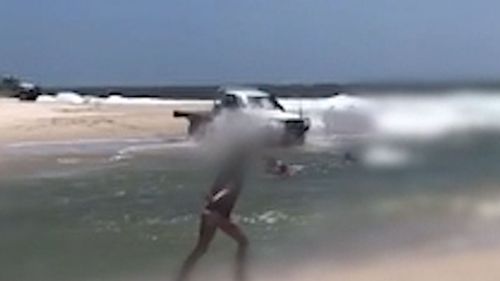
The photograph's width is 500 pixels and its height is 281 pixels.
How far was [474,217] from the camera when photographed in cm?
1698

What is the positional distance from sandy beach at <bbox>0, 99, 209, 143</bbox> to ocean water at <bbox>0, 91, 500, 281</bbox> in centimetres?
698

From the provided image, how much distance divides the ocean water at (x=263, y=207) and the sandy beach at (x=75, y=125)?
275 inches

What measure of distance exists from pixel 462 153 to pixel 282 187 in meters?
9.02

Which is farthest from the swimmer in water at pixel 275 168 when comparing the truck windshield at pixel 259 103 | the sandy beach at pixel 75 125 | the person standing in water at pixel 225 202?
the sandy beach at pixel 75 125

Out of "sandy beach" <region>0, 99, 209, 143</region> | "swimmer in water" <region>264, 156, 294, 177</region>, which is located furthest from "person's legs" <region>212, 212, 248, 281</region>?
"sandy beach" <region>0, 99, 209, 143</region>

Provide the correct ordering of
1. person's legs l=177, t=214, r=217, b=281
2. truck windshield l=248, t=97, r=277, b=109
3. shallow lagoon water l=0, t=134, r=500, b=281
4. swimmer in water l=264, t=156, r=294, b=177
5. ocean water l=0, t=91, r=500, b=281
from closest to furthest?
swimmer in water l=264, t=156, r=294, b=177 → person's legs l=177, t=214, r=217, b=281 → ocean water l=0, t=91, r=500, b=281 → shallow lagoon water l=0, t=134, r=500, b=281 → truck windshield l=248, t=97, r=277, b=109

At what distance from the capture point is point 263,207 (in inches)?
717

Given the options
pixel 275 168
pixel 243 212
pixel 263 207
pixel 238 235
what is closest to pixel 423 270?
pixel 238 235

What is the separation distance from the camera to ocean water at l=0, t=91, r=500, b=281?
43.2ft

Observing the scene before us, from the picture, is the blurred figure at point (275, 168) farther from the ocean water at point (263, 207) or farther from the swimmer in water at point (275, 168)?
the ocean water at point (263, 207)

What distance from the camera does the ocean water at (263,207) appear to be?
13172 millimetres

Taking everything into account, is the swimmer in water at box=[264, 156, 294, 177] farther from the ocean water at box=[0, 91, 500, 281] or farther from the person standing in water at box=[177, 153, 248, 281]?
the ocean water at box=[0, 91, 500, 281]

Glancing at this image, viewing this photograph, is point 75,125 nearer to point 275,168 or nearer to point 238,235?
point 238,235

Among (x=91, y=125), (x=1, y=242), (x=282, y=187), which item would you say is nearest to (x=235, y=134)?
(x=1, y=242)
